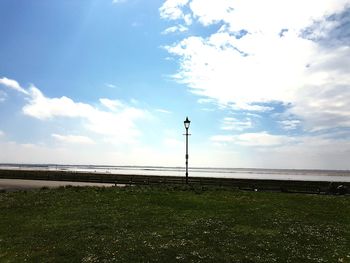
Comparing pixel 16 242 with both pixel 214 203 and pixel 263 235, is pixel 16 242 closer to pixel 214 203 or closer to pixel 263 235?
pixel 263 235

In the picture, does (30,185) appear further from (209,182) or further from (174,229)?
(174,229)

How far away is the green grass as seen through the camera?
15062 mm

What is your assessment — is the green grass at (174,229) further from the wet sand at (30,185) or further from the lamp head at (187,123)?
the wet sand at (30,185)

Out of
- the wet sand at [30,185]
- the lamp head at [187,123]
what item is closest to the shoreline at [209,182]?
the wet sand at [30,185]

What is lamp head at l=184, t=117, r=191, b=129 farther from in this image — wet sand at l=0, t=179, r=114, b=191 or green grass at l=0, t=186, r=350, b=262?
wet sand at l=0, t=179, r=114, b=191

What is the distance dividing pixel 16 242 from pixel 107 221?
17.6ft

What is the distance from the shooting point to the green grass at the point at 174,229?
49.4 ft

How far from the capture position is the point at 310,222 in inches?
825

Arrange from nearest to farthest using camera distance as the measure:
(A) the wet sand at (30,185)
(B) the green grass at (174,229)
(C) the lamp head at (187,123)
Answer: (B) the green grass at (174,229), (C) the lamp head at (187,123), (A) the wet sand at (30,185)

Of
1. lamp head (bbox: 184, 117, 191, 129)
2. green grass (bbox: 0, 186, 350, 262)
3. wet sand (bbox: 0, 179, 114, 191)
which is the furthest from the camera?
wet sand (bbox: 0, 179, 114, 191)

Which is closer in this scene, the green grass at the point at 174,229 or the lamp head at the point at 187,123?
the green grass at the point at 174,229

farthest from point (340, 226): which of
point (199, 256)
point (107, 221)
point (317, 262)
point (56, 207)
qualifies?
point (56, 207)

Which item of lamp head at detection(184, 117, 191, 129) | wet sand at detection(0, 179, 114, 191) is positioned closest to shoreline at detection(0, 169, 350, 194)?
wet sand at detection(0, 179, 114, 191)

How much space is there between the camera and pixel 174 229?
63.2 ft
